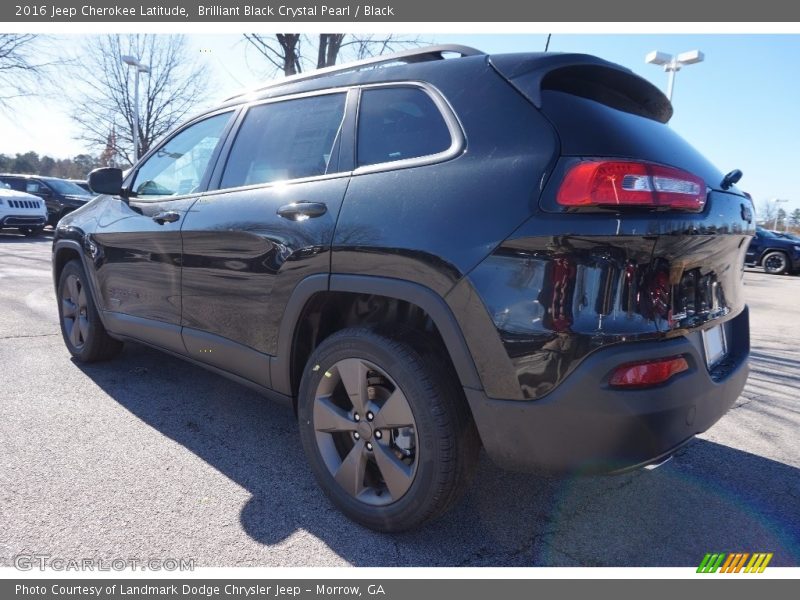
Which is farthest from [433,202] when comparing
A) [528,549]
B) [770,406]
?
[770,406]

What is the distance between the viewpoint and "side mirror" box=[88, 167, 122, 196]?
143 inches

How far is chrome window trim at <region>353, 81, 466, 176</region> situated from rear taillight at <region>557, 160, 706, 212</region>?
449mm

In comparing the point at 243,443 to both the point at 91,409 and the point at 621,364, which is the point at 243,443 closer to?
the point at 91,409

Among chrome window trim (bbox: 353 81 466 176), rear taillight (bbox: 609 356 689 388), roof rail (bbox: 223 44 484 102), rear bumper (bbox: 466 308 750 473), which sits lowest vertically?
rear bumper (bbox: 466 308 750 473)

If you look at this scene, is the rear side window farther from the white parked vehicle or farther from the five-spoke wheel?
the white parked vehicle

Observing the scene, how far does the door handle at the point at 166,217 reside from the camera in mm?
3143

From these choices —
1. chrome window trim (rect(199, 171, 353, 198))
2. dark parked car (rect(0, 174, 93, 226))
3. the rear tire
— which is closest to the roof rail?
chrome window trim (rect(199, 171, 353, 198))

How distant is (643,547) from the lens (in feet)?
7.10

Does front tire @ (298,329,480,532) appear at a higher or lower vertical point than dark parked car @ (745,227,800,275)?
higher

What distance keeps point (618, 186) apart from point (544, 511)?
147cm

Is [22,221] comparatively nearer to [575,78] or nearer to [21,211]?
[21,211]

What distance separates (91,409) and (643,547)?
309 centimetres

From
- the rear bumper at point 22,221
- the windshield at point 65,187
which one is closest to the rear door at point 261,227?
the rear bumper at point 22,221

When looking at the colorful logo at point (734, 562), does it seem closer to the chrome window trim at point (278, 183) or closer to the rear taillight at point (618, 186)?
the rear taillight at point (618, 186)
